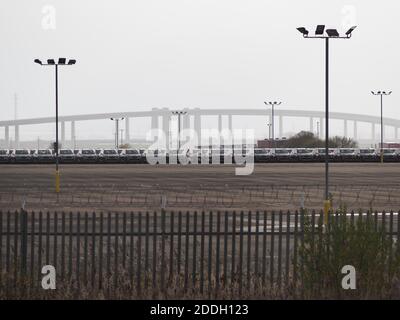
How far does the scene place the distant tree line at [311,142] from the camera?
158 metres

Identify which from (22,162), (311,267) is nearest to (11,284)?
(311,267)

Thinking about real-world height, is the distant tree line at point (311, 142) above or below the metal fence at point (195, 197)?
above

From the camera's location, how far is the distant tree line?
158375 millimetres

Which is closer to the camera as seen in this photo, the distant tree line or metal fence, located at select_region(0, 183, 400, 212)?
metal fence, located at select_region(0, 183, 400, 212)

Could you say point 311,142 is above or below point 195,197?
above

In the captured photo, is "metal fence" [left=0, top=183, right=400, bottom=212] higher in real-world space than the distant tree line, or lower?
lower

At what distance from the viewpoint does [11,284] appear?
11977 millimetres

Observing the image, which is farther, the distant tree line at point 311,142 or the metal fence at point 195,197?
the distant tree line at point 311,142

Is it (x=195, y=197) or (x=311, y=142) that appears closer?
(x=195, y=197)

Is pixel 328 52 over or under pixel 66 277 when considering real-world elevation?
over

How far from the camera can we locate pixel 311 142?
160000 millimetres
